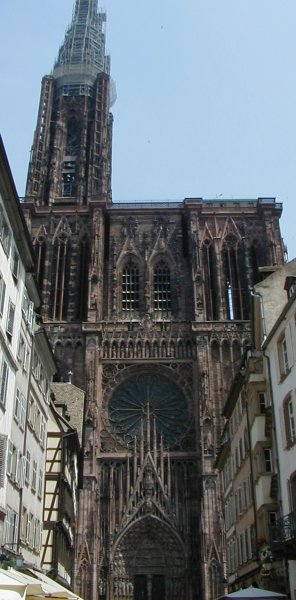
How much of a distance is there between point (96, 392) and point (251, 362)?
25.4 metres

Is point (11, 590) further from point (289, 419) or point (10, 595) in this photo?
point (289, 419)

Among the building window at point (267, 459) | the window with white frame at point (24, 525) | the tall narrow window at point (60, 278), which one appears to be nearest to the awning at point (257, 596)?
the building window at point (267, 459)

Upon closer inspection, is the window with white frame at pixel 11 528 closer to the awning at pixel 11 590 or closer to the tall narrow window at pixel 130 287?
the awning at pixel 11 590

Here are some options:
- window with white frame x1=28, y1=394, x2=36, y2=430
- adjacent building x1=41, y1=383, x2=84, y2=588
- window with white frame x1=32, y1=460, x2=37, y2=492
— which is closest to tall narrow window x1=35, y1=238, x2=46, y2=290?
adjacent building x1=41, y1=383, x2=84, y2=588

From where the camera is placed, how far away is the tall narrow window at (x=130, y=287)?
57.8m

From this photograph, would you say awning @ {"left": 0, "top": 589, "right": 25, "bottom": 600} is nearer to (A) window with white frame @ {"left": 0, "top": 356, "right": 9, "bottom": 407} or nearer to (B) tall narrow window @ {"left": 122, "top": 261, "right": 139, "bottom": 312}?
(A) window with white frame @ {"left": 0, "top": 356, "right": 9, "bottom": 407}


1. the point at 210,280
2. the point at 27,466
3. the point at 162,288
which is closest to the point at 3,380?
the point at 27,466

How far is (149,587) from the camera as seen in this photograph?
160 ft

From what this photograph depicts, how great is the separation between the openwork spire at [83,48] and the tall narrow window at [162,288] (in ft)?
82.2

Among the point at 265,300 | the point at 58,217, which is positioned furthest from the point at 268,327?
the point at 58,217

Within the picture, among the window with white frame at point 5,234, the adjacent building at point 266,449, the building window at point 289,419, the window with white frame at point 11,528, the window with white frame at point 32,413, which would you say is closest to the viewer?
the building window at point 289,419

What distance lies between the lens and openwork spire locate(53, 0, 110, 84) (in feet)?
243

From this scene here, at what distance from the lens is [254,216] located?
61.1m

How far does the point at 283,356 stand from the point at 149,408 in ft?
102
